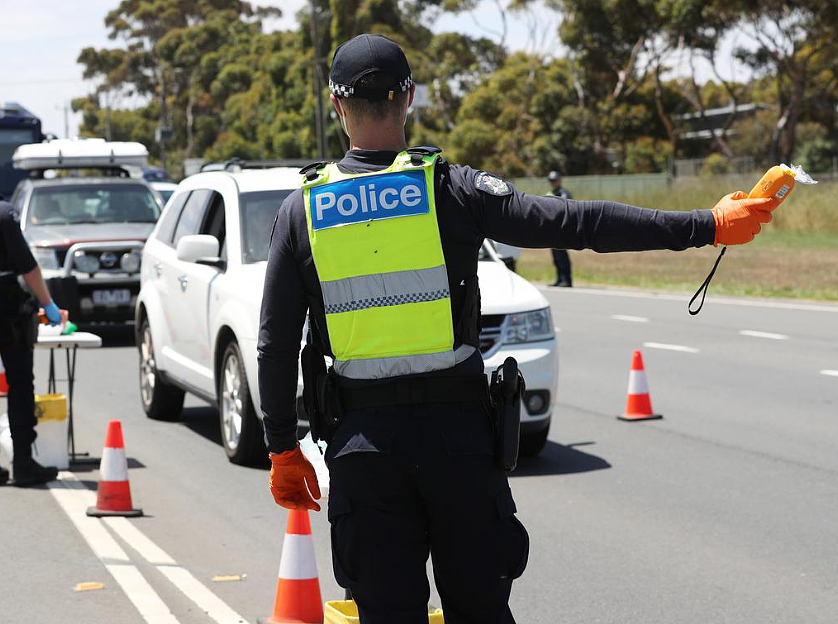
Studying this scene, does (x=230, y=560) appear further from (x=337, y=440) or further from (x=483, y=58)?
(x=483, y=58)

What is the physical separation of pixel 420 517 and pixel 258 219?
20.8 feet

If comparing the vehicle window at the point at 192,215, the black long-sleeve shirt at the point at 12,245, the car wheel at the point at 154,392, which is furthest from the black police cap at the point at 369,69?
the car wheel at the point at 154,392

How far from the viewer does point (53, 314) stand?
8312 mm

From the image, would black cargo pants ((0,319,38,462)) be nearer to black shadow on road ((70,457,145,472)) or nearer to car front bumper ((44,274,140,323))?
black shadow on road ((70,457,145,472))

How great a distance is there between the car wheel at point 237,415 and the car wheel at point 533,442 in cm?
160

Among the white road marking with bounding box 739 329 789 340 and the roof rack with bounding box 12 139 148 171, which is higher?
the roof rack with bounding box 12 139 148 171

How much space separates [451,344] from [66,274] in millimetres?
13637

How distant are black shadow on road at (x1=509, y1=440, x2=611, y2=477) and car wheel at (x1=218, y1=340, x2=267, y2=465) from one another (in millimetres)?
1558

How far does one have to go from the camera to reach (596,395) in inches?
471

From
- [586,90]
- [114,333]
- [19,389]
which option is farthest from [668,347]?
[586,90]

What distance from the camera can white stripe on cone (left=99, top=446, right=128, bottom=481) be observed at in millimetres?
7469

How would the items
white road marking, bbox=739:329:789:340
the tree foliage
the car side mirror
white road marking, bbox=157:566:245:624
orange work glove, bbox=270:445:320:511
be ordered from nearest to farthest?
1. orange work glove, bbox=270:445:320:511
2. white road marking, bbox=157:566:245:624
3. the car side mirror
4. white road marking, bbox=739:329:789:340
5. the tree foliage

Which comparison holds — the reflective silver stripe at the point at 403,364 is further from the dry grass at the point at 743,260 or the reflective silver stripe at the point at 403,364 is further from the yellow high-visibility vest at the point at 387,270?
the dry grass at the point at 743,260

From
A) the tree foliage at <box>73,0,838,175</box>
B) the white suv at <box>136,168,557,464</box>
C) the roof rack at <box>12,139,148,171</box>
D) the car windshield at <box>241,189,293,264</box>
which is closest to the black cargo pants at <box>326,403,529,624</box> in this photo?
the white suv at <box>136,168,557,464</box>
